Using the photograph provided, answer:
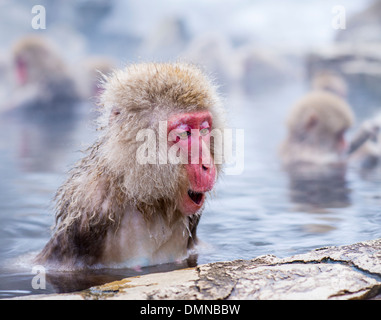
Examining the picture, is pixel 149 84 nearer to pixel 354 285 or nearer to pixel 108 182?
pixel 108 182

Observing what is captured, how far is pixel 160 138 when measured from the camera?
2.58 m

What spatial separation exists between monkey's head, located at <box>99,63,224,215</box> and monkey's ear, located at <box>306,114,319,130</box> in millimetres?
3762

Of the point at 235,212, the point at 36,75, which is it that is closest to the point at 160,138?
the point at 235,212

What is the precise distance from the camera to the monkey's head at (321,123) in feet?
20.4

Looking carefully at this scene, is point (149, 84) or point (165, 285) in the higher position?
point (149, 84)

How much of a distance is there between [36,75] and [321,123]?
5.74 m

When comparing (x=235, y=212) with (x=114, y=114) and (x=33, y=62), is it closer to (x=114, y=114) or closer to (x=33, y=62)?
(x=114, y=114)

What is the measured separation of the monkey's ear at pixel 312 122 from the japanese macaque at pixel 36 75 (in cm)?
548

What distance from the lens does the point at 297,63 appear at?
16.6 m

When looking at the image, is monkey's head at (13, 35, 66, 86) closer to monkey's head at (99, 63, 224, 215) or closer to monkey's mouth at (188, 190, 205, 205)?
monkey's head at (99, 63, 224, 215)

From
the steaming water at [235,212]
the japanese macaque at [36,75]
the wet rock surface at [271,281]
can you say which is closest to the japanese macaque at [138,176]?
the steaming water at [235,212]

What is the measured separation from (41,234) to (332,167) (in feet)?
10.7
